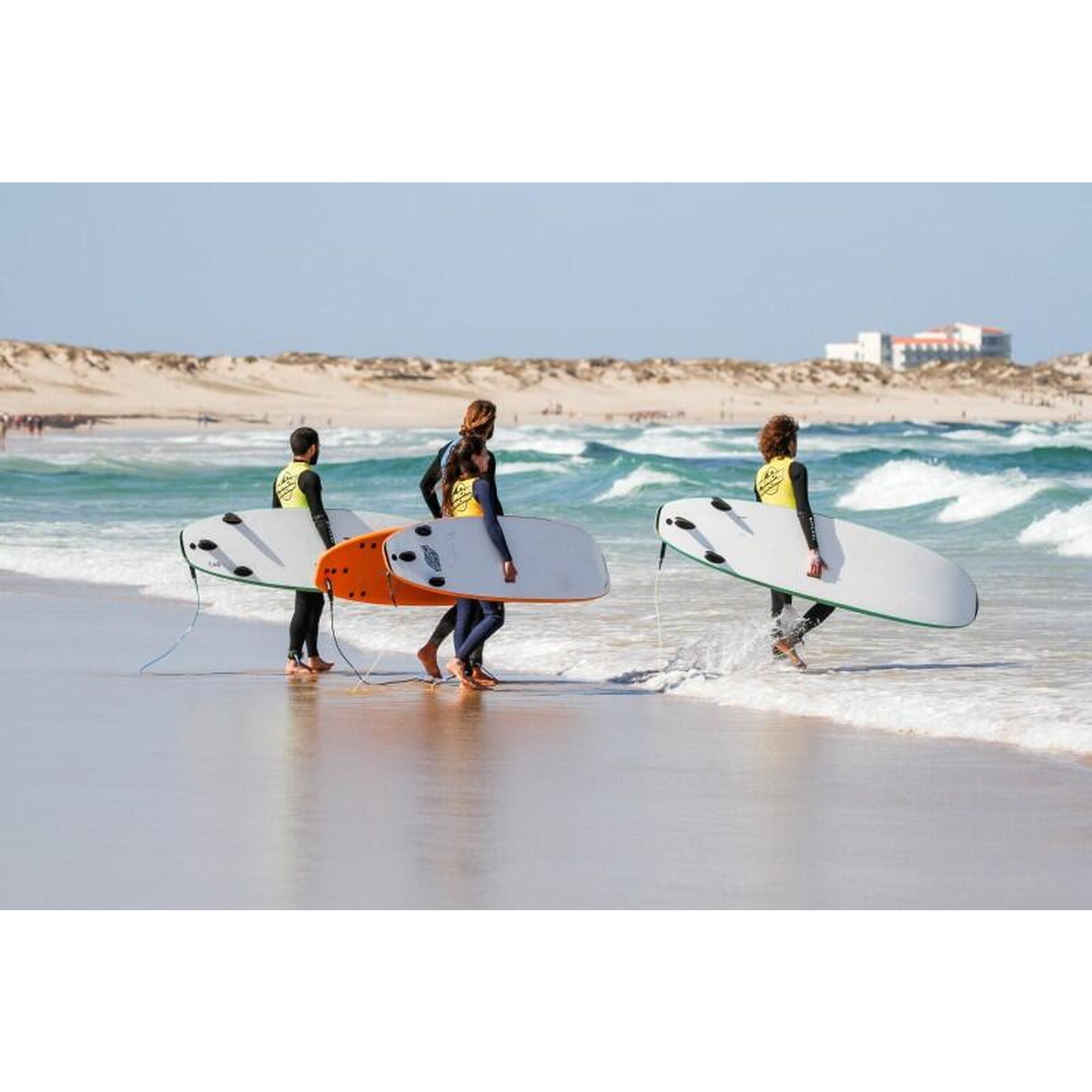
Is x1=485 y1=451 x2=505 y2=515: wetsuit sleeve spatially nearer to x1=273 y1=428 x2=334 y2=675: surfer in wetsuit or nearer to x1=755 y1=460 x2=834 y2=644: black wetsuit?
x1=273 y1=428 x2=334 y2=675: surfer in wetsuit

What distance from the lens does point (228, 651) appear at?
9.12 meters

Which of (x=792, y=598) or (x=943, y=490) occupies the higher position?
(x=943, y=490)

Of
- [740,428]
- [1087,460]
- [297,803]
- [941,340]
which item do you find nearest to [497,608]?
[297,803]

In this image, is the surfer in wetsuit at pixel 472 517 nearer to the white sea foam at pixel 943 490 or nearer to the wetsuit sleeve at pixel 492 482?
the wetsuit sleeve at pixel 492 482

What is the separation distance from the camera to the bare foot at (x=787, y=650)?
27.1 feet

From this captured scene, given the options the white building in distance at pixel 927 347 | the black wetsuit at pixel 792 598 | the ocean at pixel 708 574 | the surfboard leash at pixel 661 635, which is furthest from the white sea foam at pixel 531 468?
the white building in distance at pixel 927 347

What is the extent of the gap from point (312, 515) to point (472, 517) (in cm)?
74

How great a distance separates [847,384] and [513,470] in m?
59.3

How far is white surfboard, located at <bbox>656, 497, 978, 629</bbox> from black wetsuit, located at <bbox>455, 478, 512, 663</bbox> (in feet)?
3.70

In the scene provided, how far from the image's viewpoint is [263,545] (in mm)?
8469

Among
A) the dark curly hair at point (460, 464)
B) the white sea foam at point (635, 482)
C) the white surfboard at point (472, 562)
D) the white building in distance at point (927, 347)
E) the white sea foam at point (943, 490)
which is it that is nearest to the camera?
the dark curly hair at point (460, 464)

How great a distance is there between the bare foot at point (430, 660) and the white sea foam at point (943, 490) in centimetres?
1415

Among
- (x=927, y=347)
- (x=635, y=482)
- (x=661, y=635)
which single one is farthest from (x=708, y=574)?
(x=927, y=347)

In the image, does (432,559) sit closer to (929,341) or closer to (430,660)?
(430,660)
